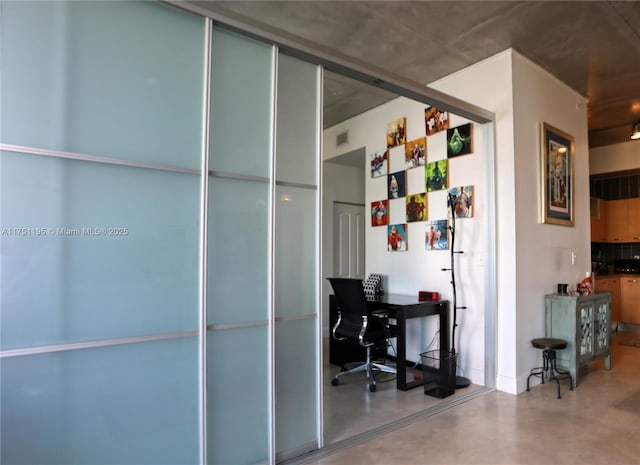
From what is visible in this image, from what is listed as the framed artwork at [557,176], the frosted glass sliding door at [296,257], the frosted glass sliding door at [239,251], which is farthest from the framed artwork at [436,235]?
the frosted glass sliding door at [239,251]

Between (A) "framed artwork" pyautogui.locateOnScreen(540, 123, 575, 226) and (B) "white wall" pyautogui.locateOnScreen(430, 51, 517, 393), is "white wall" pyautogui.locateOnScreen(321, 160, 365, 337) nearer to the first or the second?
(B) "white wall" pyautogui.locateOnScreen(430, 51, 517, 393)

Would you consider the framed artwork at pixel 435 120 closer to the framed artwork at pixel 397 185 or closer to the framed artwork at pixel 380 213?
the framed artwork at pixel 397 185

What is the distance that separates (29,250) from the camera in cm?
166

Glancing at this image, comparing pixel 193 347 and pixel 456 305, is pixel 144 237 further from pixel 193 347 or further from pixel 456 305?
pixel 456 305

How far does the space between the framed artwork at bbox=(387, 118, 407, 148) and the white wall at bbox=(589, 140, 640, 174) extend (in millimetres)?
3906

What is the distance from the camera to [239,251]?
7.30ft

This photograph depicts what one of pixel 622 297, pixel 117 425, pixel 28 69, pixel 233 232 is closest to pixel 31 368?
pixel 117 425

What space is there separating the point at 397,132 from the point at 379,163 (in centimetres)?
44

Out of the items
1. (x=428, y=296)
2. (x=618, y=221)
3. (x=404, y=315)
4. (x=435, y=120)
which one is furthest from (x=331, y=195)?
(x=618, y=221)

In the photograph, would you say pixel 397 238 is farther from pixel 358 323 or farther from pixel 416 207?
pixel 358 323

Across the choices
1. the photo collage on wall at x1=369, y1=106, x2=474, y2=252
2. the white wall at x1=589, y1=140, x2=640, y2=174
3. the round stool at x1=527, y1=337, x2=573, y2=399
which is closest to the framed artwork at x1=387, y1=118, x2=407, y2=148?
the photo collage on wall at x1=369, y1=106, x2=474, y2=252

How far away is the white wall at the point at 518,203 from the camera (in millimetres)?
3631

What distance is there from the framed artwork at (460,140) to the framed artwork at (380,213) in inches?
40.1

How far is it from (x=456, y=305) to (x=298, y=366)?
221 centimetres
